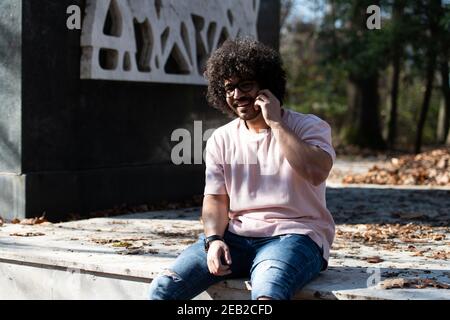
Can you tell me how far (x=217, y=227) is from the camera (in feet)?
14.6

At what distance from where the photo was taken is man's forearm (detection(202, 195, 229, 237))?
14.6 ft

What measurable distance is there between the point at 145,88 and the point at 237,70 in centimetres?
444

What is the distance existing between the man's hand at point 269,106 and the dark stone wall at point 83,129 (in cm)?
357

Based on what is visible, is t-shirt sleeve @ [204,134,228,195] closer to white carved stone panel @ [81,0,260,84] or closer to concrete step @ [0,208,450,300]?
concrete step @ [0,208,450,300]

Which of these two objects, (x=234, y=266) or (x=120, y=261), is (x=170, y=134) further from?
(x=234, y=266)

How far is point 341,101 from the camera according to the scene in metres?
27.2

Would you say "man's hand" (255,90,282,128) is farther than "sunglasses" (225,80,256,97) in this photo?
No

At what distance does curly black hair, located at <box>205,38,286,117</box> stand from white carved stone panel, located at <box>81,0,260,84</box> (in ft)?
11.3

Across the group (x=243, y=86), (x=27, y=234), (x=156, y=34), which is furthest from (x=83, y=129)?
(x=243, y=86)

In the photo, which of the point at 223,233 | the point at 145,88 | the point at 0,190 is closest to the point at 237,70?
the point at 223,233

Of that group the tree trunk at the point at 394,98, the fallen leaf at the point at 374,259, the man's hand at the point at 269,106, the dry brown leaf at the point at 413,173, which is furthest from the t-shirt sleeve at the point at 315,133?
the tree trunk at the point at 394,98

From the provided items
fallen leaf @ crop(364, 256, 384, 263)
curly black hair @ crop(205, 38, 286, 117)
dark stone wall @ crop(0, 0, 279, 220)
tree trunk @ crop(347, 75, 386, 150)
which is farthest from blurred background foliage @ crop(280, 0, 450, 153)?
curly black hair @ crop(205, 38, 286, 117)

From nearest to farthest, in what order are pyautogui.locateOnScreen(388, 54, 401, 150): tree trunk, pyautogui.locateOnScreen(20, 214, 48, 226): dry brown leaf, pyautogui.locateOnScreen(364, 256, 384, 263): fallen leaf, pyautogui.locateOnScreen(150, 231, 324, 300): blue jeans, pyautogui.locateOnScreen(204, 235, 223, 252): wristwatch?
1. pyautogui.locateOnScreen(150, 231, 324, 300): blue jeans
2. pyautogui.locateOnScreen(204, 235, 223, 252): wristwatch
3. pyautogui.locateOnScreen(364, 256, 384, 263): fallen leaf
4. pyautogui.locateOnScreen(20, 214, 48, 226): dry brown leaf
5. pyautogui.locateOnScreen(388, 54, 401, 150): tree trunk

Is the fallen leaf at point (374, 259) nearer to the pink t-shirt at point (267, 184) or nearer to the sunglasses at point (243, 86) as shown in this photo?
the pink t-shirt at point (267, 184)
